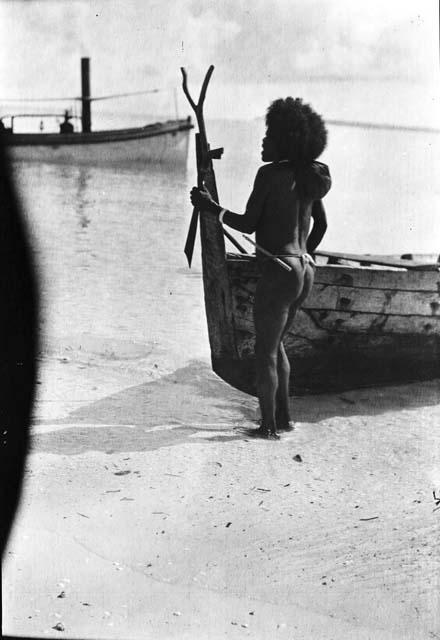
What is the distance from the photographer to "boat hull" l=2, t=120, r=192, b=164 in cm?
1934

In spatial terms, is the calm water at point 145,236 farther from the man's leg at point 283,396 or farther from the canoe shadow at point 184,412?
the man's leg at point 283,396

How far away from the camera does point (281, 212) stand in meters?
4.27

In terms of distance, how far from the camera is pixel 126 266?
10.5 metres

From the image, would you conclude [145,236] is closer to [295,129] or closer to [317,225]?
[317,225]

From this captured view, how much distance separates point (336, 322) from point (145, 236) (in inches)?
322

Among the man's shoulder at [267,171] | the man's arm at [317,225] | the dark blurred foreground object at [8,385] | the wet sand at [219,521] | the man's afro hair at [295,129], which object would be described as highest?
the man's afro hair at [295,129]

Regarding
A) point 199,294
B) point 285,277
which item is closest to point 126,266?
point 199,294

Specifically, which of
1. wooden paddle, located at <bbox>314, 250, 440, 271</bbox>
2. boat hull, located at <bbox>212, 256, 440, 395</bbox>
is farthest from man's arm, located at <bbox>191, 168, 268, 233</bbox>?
wooden paddle, located at <bbox>314, 250, 440, 271</bbox>

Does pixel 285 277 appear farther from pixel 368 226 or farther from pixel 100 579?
pixel 368 226

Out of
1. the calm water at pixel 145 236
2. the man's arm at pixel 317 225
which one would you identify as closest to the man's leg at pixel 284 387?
the man's arm at pixel 317 225

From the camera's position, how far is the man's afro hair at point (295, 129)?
4.09 m

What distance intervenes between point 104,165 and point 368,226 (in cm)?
1222

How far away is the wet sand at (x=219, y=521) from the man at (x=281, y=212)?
0.66 meters

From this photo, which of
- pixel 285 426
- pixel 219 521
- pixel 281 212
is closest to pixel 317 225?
pixel 281 212
